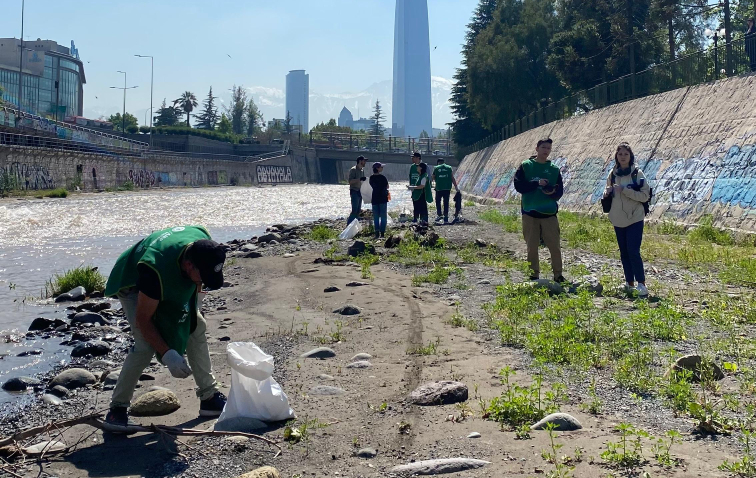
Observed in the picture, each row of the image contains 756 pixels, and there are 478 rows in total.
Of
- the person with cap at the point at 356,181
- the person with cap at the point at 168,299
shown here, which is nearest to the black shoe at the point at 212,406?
the person with cap at the point at 168,299

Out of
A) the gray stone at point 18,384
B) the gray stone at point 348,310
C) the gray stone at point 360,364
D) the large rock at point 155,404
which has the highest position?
the gray stone at point 348,310

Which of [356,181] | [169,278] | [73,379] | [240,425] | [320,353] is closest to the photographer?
[169,278]

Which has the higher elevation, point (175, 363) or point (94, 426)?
point (175, 363)

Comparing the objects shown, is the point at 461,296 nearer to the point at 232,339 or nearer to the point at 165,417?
the point at 232,339

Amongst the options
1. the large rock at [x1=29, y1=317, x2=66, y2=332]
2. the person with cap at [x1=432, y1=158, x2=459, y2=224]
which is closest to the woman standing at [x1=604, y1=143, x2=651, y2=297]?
the large rock at [x1=29, y1=317, x2=66, y2=332]

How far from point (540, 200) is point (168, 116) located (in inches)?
5735

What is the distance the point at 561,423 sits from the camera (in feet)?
15.9

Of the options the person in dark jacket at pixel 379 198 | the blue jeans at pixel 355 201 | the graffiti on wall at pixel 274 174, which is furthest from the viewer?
the graffiti on wall at pixel 274 174

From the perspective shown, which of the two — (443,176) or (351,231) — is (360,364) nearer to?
(351,231)

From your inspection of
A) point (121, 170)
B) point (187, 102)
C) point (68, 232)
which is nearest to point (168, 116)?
point (187, 102)

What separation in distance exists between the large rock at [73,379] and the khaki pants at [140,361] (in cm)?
194

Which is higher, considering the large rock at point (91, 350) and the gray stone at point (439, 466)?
the gray stone at point (439, 466)

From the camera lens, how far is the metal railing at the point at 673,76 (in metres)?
20.2

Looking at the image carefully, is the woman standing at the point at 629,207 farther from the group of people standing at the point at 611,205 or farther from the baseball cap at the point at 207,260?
the baseball cap at the point at 207,260
